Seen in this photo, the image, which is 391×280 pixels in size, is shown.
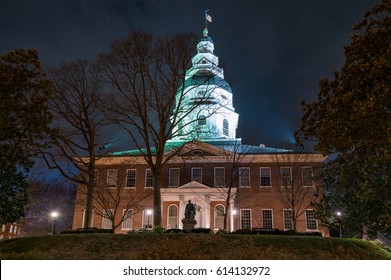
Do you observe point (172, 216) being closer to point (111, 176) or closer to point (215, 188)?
point (215, 188)

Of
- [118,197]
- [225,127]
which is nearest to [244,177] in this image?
[225,127]

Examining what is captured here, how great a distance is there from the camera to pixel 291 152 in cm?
3400

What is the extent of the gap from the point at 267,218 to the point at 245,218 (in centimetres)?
209

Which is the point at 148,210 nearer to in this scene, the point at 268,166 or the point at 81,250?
the point at 268,166

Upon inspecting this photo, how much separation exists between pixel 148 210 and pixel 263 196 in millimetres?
11122

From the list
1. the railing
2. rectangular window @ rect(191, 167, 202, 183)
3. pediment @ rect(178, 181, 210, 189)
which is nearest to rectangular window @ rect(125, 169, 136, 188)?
pediment @ rect(178, 181, 210, 189)

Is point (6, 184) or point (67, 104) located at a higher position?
point (67, 104)

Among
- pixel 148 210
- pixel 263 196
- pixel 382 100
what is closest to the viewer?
pixel 382 100

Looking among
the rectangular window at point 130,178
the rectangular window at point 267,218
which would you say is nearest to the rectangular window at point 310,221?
the rectangular window at point 267,218

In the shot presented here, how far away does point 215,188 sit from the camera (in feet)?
108

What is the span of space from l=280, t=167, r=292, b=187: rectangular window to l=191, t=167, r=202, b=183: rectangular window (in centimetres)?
796

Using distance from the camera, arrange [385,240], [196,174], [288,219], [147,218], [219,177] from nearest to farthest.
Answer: [385,240] < [288,219] < [147,218] < [219,177] < [196,174]

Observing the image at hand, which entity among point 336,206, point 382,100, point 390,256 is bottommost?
point 390,256
